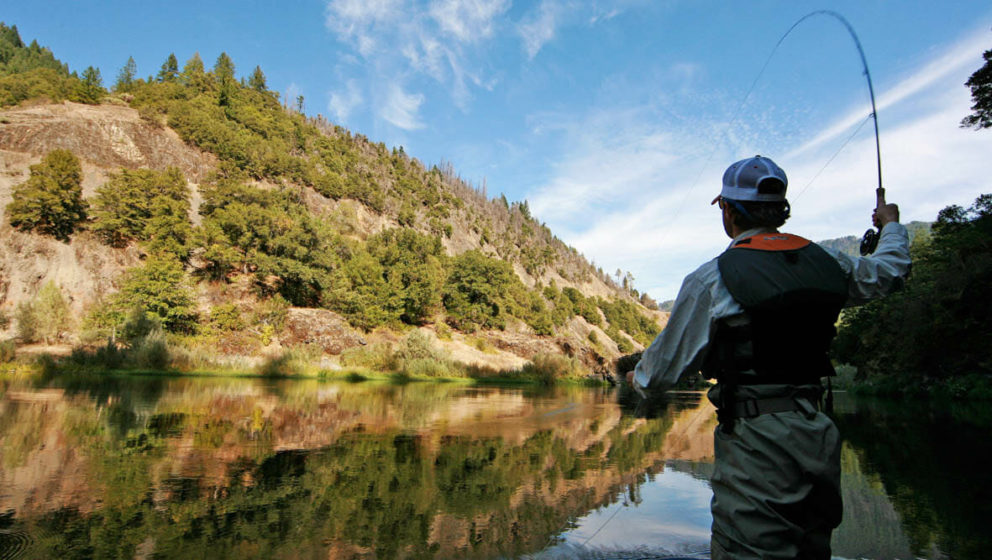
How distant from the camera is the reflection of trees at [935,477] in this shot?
4.04m

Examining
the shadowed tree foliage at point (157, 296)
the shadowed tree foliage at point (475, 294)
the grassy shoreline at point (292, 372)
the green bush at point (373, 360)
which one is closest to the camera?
the grassy shoreline at point (292, 372)

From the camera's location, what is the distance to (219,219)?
144 feet

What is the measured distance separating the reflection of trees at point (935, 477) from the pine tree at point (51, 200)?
49.1m

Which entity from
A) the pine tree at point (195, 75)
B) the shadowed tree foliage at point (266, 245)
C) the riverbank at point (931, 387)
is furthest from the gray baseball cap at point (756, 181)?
the pine tree at point (195, 75)

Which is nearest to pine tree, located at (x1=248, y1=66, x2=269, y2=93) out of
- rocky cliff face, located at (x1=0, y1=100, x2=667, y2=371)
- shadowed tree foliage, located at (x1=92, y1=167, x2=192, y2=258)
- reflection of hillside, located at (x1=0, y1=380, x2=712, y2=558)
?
rocky cliff face, located at (x1=0, y1=100, x2=667, y2=371)

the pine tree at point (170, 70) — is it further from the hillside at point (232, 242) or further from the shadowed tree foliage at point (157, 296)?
the shadowed tree foliage at point (157, 296)

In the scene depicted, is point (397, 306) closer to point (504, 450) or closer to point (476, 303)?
point (476, 303)

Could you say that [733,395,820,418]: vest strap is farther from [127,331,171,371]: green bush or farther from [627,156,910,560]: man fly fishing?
[127,331,171,371]: green bush

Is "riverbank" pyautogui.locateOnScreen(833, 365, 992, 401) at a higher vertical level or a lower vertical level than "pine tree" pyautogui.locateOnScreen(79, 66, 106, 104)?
lower

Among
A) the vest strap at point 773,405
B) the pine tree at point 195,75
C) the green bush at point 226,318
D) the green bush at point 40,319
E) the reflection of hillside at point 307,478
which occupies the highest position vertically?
the pine tree at point 195,75

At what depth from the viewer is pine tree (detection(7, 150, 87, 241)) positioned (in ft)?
122

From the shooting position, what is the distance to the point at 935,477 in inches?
242

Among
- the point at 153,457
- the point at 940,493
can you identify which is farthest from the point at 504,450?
the point at 940,493

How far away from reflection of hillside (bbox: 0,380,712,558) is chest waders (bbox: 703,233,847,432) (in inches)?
90.2
